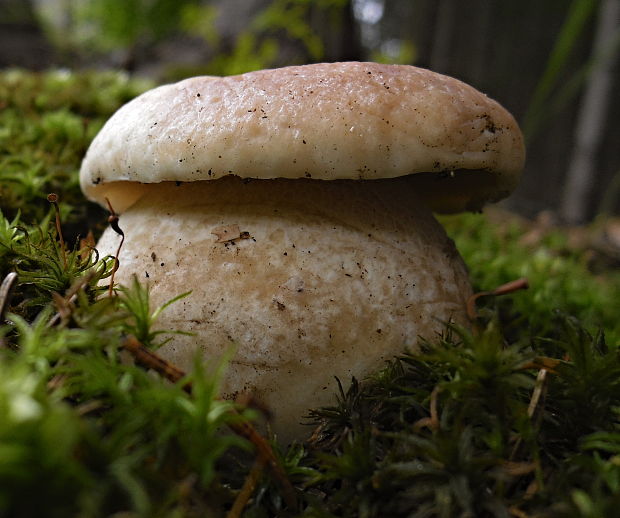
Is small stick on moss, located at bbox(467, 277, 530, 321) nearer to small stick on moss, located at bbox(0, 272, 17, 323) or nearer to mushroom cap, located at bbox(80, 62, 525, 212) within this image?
mushroom cap, located at bbox(80, 62, 525, 212)

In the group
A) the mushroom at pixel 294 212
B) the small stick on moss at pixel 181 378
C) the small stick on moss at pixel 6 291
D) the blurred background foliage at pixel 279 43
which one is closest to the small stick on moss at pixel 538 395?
the mushroom at pixel 294 212

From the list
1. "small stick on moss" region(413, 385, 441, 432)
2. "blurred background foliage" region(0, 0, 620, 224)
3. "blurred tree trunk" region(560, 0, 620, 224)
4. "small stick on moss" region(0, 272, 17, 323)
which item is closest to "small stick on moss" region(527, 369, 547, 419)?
"small stick on moss" region(413, 385, 441, 432)

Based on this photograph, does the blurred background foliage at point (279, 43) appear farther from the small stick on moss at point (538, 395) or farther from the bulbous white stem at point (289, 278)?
the small stick on moss at point (538, 395)

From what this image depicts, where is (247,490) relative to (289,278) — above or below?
below

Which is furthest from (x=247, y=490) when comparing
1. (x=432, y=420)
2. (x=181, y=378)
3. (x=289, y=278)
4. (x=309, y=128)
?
(x=309, y=128)

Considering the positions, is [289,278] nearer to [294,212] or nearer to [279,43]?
[294,212]

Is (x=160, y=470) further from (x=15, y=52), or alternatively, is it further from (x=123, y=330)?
(x=15, y=52)
